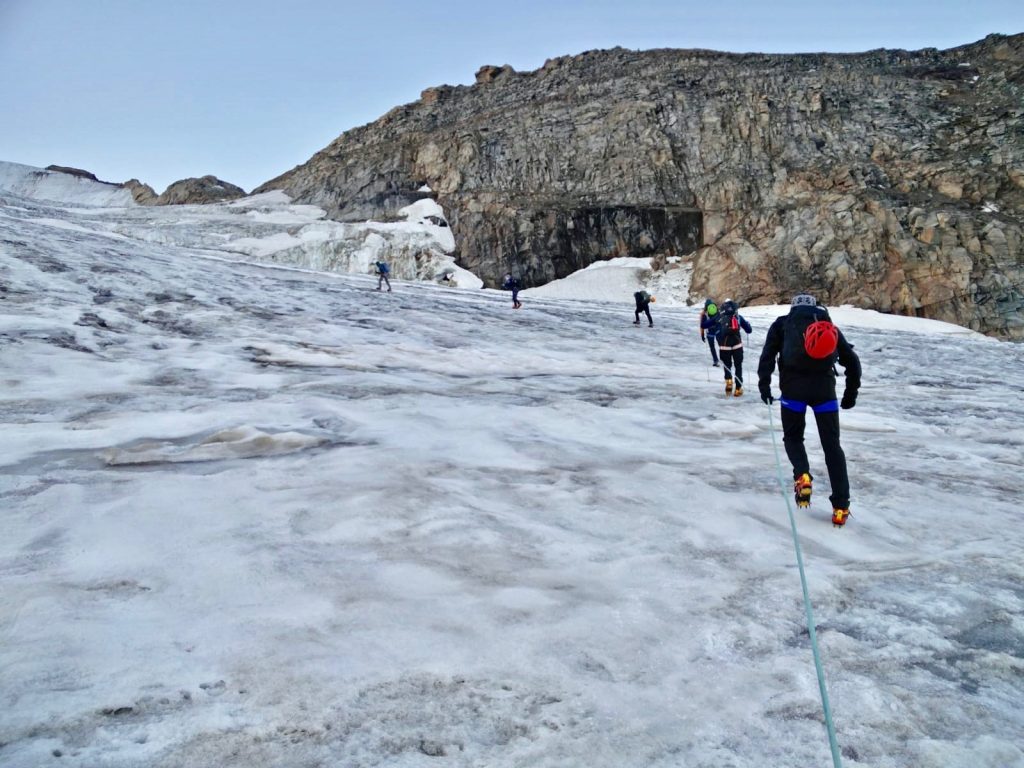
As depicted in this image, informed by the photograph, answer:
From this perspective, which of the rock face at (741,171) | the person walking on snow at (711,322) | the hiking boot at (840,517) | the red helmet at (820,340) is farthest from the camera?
the rock face at (741,171)

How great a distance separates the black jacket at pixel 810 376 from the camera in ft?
16.0

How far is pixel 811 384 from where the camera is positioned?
4.90 meters

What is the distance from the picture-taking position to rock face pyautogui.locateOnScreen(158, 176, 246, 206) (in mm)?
74625

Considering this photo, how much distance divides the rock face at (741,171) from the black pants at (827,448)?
39372mm

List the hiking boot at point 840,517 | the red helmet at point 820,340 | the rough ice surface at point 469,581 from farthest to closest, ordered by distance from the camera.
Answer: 1. the red helmet at point 820,340
2. the hiking boot at point 840,517
3. the rough ice surface at point 469,581

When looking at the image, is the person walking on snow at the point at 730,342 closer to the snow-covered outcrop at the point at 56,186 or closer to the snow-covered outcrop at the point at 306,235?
the snow-covered outcrop at the point at 306,235

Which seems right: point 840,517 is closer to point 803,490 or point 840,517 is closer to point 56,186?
point 803,490

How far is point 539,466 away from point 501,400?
311cm

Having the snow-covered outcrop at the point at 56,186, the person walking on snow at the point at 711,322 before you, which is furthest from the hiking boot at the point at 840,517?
the snow-covered outcrop at the point at 56,186

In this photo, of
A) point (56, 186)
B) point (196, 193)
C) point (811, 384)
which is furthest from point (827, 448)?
point (56, 186)

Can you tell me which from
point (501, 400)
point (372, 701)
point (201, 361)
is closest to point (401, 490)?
point (372, 701)

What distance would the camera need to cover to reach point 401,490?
476 centimetres

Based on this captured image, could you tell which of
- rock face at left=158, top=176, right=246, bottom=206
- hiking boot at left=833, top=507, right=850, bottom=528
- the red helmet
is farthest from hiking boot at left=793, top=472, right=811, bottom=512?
rock face at left=158, top=176, right=246, bottom=206

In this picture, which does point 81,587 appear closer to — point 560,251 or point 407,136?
point 560,251
